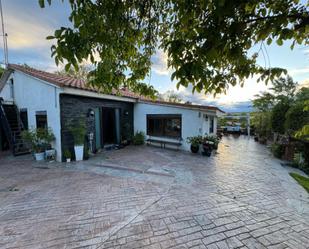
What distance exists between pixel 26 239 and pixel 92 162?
4.58 meters

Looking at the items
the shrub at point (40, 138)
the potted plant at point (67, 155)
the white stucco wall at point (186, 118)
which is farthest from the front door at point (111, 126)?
the shrub at point (40, 138)

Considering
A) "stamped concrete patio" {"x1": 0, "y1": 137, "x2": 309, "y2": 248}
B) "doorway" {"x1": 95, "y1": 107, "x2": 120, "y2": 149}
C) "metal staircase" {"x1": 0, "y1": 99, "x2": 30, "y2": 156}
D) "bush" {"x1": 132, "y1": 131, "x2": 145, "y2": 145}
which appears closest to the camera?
"stamped concrete patio" {"x1": 0, "y1": 137, "x2": 309, "y2": 248}

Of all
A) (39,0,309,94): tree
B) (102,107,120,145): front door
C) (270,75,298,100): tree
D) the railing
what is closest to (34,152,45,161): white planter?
the railing

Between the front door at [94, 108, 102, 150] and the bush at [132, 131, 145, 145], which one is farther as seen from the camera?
the bush at [132, 131, 145, 145]

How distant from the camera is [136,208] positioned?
11.9ft

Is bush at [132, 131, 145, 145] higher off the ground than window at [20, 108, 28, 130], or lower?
lower

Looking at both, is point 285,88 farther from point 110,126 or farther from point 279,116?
point 110,126

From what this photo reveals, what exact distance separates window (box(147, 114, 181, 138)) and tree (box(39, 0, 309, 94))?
792 centimetres

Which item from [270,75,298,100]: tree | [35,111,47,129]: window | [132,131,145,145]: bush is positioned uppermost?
[270,75,298,100]: tree

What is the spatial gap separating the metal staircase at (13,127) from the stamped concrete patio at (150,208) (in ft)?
9.43

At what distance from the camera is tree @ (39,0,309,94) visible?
1.59 meters

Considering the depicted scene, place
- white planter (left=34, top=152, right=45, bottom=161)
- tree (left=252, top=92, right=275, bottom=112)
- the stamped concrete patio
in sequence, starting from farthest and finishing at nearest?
1. tree (left=252, top=92, right=275, bottom=112)
2. white planter (left=34, top=152, right=45, bottom=161)
3. the stamped concrete patio

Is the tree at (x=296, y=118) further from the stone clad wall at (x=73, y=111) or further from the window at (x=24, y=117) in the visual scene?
the window at (x=24, y=117)

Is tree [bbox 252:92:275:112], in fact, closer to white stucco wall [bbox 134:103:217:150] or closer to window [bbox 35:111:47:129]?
white stucco wall [bbox 134:103:217:150]
